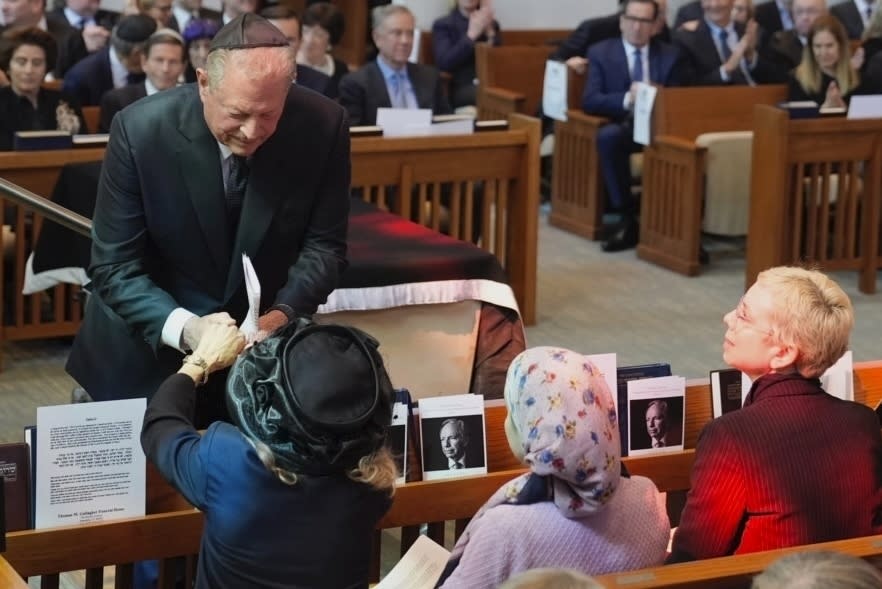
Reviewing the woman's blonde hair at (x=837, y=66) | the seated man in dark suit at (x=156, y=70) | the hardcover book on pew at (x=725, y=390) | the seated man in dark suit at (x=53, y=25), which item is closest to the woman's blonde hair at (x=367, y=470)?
the hardcover book on pew at (x=725, y=390)

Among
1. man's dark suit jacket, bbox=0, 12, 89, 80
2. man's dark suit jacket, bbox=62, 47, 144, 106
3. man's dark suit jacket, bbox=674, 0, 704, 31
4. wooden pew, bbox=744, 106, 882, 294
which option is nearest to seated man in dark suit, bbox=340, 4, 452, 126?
man's dark suit jacket, bbox=62, 47, 144, 106

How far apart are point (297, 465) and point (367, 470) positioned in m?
0.10

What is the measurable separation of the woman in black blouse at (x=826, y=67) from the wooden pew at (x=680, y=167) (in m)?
0.33

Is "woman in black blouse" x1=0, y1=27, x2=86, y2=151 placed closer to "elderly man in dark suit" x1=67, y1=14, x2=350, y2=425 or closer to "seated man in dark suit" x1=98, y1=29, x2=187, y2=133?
"seated man in dark suit" x1=98, y1=29, x2=187, y2=133

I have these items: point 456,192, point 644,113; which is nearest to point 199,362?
point 456,192

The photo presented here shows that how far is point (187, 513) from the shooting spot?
8.77 ft

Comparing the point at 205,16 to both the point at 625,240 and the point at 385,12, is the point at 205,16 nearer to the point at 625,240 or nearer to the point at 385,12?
the point at 385,12

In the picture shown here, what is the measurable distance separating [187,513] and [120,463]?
0.54 feet

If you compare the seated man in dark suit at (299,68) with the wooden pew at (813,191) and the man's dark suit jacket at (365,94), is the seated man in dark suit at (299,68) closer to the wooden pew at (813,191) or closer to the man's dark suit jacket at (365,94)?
the man's dark suit jacket at (365,94)

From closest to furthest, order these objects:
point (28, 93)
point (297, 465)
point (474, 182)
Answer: point (297, 465)
point (28, 93)
point (474, 182)

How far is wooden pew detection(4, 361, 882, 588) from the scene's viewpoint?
99.9 inches

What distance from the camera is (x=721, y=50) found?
876cm

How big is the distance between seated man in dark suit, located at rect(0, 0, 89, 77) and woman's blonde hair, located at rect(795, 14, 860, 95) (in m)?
3.76

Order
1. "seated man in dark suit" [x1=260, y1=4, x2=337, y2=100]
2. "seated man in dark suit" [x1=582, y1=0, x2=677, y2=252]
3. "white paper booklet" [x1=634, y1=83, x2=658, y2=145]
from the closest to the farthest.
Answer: "seated man in dark suit" [x1=260, y1=4, x2=337, y2=100] → "white paper booklet" [x1=634, y1=83, x2=658, y2=145] → "seated man in dark suit" [x1=582, y1=0, x2=677, y2=252]
